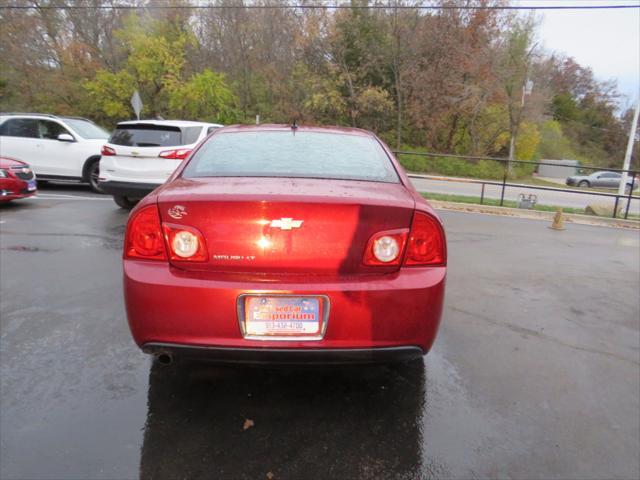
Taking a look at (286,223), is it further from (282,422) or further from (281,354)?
(282,422)

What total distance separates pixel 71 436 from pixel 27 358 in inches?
41.0

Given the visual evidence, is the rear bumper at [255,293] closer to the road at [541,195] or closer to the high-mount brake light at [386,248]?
the high-mount brake light at [386,248]

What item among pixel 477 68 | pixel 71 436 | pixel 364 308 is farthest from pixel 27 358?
pixel 477 68

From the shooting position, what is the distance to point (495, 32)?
2945cm

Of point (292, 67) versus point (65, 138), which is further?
point (292, 67)

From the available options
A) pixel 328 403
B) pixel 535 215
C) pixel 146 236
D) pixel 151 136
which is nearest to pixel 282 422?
pixel 328 403

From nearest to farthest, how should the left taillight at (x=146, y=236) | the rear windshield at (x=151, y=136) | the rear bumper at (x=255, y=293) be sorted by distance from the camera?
the rear bumper at (x=255, y=293) → the left taillight at (x=146, y=236) → the rear windshield at (x=151, y=136)

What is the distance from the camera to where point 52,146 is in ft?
33.0

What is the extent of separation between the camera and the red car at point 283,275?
2.16 meters

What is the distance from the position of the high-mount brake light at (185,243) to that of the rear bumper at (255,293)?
0.26 ft

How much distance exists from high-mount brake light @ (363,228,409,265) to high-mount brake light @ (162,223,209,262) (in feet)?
2.59

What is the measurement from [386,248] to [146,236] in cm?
119

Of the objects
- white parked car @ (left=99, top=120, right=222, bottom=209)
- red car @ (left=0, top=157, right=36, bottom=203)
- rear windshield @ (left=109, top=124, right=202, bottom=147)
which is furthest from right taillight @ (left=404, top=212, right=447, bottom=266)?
red car @ (left=0, top=157, right=36, bottom=203)

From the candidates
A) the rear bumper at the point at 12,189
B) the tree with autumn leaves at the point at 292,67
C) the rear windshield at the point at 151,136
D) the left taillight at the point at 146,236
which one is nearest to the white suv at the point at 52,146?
the rear bumper at the point at 12,189
